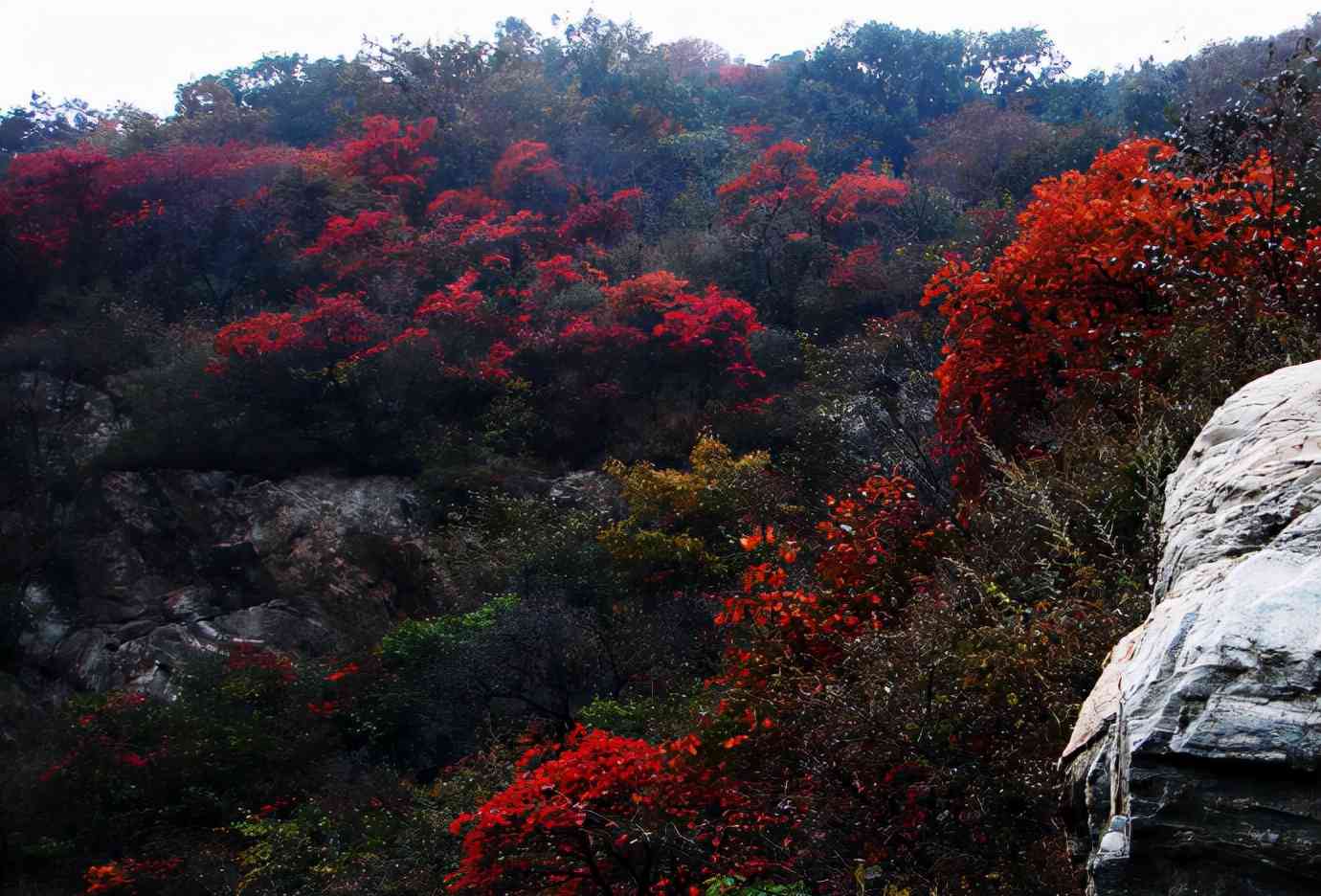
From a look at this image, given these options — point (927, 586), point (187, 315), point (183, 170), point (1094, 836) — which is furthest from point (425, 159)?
point (1094, 836)

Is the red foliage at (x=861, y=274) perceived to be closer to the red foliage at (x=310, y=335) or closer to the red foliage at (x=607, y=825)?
the red foliage at (x=310, y=335)

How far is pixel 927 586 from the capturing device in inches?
239

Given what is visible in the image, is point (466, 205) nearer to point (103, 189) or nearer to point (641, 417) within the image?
point (103, 189)

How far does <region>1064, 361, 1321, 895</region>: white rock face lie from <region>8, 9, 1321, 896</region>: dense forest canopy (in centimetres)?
121

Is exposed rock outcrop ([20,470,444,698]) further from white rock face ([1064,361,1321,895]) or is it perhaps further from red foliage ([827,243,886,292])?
white rock face ([1064,361,1321,895])

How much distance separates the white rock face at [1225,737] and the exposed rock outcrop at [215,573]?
10850mm

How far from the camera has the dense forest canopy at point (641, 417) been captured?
500cm

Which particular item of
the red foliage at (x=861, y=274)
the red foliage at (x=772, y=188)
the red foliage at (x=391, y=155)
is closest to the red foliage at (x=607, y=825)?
the red foliage at (x=861, y=274)

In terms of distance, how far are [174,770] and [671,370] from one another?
31.1 ft

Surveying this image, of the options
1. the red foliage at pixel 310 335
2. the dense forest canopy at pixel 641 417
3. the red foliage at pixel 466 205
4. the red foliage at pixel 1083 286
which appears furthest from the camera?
the red foliage at pixel 466 205

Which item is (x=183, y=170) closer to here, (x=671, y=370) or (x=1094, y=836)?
(x=671, y=370)

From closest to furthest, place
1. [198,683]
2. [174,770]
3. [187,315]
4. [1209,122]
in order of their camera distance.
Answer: [1209,122]
[174,770]
[198,683]
[187,315]

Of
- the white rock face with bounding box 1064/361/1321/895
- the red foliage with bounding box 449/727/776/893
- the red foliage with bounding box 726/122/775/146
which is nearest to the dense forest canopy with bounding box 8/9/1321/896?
the red foliage with bounding box 449/727/776/893

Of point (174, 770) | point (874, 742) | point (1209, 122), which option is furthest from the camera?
point (174, 770)
